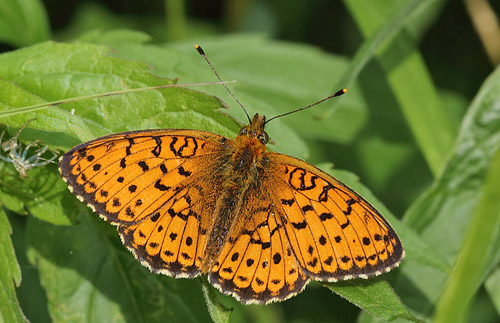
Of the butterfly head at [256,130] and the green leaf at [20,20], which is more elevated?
the green leaf at [20,20]

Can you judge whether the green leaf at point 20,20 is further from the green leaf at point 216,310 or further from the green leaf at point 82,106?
the green leaf at point 216,310

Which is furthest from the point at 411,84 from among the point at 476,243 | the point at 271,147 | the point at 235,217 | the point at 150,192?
the point at 476,243

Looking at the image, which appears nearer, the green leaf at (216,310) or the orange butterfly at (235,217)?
the green leaf at (216,310)

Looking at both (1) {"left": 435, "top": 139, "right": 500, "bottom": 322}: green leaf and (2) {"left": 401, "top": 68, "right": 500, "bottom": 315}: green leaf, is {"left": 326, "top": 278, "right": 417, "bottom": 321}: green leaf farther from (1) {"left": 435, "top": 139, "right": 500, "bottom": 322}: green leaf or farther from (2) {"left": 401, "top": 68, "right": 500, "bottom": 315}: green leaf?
(2) {"left": 401, "top": 68, "right": 500, "bottom": 315}: green leaf

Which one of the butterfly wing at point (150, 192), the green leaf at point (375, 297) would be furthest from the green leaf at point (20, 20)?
the green leaf at point (375, 297)

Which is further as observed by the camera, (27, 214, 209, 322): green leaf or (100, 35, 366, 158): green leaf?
(100, 35, 366, 158): green leaf

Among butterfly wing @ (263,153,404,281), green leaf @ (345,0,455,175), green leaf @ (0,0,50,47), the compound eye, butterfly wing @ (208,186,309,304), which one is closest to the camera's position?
butterfly wing @ (263,153,404,281)

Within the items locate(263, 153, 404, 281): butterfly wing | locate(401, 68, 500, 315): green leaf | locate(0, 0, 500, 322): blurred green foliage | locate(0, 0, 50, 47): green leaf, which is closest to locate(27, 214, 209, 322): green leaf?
locate(0, 0, 500, 322): blurred green foliage

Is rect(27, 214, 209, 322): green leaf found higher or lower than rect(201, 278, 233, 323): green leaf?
higher
